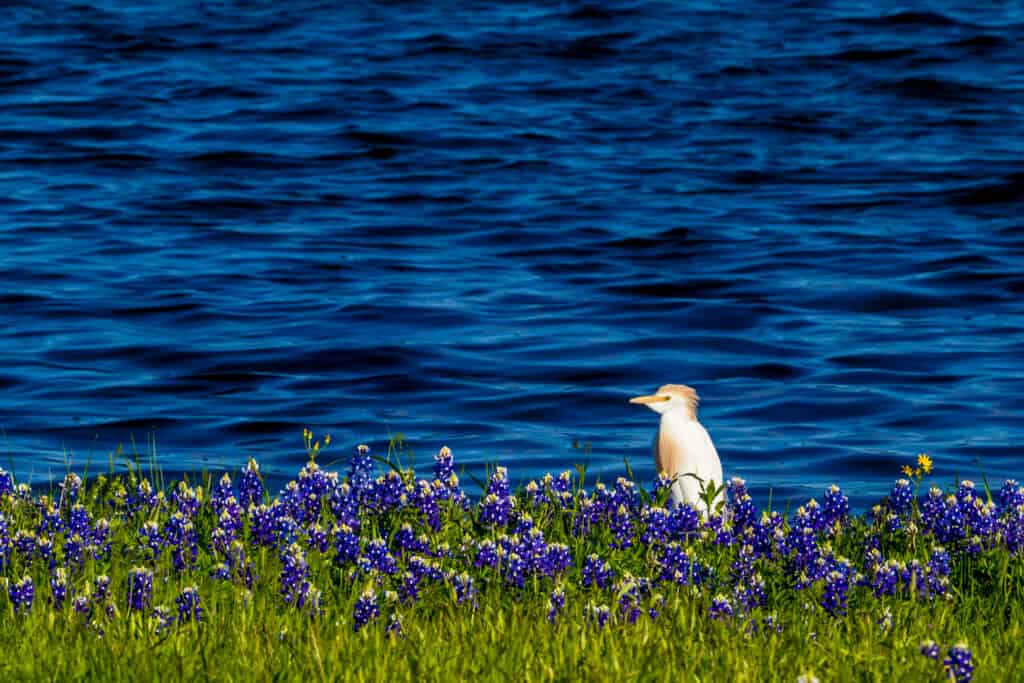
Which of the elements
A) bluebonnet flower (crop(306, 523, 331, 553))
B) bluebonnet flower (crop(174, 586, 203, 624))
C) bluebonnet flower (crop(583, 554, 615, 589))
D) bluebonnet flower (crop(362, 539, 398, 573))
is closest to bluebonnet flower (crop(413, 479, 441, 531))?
bluebonnet flower (crop(306, 523, 331, 553))

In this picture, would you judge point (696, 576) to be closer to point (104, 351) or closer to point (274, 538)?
point (274, 538)

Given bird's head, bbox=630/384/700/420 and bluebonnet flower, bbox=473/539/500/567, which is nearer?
bluebonnet flower, bbox=473/539/500/567

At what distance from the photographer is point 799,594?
740cm

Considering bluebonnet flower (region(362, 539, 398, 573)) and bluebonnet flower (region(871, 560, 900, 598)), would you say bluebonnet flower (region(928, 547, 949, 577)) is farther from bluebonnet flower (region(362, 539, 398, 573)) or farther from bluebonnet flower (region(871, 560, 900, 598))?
bluebonnet flower (region(362, 539, 398, 573))

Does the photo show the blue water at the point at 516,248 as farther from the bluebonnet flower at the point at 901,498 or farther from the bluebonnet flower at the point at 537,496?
the bluebonnet flower at the point at 537,496

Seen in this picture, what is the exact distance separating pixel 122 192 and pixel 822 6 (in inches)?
830

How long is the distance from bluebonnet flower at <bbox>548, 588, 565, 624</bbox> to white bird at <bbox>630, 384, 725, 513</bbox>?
Answer: 5.82 ft

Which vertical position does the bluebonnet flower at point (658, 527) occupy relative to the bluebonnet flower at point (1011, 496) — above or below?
below

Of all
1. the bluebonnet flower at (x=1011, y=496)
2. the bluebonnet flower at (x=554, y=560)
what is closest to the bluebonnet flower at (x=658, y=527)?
the bluebonnet flower at (x=554, y=560)

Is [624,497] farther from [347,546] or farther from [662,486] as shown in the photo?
[347,546]

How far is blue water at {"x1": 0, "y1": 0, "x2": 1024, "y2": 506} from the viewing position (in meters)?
13.8

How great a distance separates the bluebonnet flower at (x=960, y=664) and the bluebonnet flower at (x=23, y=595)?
354 centimetres

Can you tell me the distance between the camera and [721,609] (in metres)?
7.01

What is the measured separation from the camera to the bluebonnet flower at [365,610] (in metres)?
6.92
